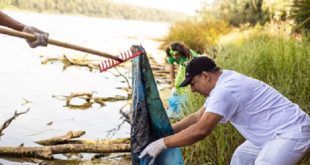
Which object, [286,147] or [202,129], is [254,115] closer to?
[286,147]

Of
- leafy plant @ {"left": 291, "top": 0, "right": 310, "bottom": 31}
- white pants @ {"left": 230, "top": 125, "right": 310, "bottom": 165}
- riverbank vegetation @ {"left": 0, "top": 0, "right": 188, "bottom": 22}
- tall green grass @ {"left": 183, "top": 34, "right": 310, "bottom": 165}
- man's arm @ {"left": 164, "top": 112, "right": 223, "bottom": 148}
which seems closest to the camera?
man's arm @ {"left": 164, "top": 112, "right": 223, "bottom": 148}

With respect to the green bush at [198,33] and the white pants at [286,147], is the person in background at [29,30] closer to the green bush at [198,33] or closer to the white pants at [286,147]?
the white pants at [286,147]

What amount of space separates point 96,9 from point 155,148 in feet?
274

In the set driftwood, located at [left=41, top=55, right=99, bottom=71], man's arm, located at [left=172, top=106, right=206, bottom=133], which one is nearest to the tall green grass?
man's arm, located at [left=172, top=106, right=206, bottom=133]

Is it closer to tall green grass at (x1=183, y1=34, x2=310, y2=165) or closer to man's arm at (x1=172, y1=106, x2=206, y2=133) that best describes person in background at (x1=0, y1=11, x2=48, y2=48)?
man's arm at (x1=172, y1=106, x2=206, y2=133)

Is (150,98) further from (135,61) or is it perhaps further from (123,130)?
(123,130)

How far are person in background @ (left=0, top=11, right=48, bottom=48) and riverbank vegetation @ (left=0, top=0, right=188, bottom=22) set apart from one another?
157ft

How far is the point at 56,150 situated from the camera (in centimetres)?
519

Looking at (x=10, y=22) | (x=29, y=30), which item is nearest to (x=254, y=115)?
(x=29, y=30)

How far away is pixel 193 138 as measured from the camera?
9.23 ft

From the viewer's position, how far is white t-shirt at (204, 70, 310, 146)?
9.45 feet

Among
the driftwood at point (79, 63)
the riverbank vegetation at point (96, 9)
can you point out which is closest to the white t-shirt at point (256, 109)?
the driftwood at point (79, 63)

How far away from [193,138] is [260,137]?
19.1 inches

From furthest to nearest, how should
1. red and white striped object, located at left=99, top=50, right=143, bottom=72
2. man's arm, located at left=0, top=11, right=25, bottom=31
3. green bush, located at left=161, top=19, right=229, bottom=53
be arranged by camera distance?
1. green bush, located at left=161, top=19, right=229, bottom=53
2. man's arm, located at left=0, top=11, right=25, bottom=31
3. red and white striped object, located at left=99, top=50, right=143, bottom=72
